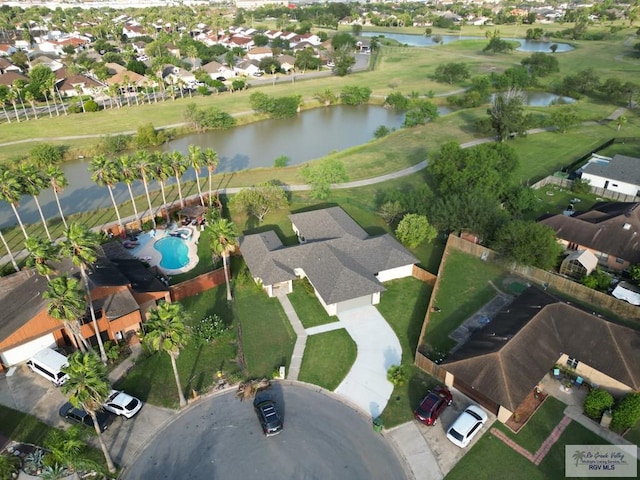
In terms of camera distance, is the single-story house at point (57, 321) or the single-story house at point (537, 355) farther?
the single-story house at point (57, 321)

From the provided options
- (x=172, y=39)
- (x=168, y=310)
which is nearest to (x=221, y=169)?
(x=168, y=310)

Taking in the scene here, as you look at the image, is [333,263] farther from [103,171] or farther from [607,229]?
[607,229]

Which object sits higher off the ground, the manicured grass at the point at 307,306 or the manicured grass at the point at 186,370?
the manicured grass at the point at 186,370

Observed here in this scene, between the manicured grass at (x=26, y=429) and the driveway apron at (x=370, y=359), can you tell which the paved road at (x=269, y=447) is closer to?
the driveway apron at (x=370, y=359)

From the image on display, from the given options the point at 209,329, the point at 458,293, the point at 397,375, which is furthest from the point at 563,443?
the point at 209,329

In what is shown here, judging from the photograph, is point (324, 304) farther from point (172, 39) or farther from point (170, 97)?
point (172, 39)

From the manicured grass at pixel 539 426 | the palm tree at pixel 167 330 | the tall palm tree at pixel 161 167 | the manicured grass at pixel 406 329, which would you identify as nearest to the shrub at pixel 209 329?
the palm tree at pixel 167 330
